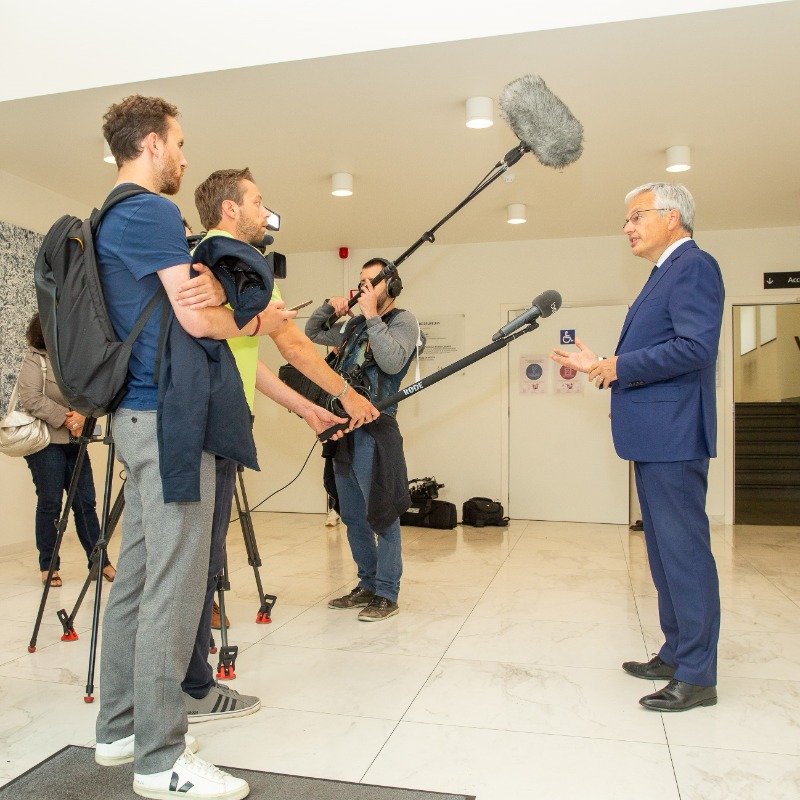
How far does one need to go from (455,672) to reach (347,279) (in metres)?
4.91

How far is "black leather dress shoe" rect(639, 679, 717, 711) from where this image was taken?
2.22 meters

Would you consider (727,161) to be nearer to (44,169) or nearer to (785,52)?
(785,52)

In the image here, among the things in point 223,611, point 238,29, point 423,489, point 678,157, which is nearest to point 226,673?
point 223,611

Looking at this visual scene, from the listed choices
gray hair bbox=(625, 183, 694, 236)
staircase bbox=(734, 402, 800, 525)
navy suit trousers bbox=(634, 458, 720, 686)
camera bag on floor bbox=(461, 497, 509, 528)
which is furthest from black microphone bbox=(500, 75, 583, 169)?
staircase bbox=(734, 402, 800, 525)

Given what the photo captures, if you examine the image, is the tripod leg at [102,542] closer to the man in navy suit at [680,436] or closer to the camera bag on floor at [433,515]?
the man in navy suit at [680,436]

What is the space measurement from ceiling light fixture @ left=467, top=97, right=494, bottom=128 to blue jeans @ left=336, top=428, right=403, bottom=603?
5.43ft

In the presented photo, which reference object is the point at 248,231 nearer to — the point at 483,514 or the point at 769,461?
the point at 483,514

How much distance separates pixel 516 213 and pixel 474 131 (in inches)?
60.6

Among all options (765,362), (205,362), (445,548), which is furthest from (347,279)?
(765,362)

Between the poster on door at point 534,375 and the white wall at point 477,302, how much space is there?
8.2 inches

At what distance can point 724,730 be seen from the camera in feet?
6.90

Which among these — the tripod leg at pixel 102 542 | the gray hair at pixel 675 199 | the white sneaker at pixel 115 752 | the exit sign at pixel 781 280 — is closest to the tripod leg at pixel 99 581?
the tripod leg at pixel 102 542

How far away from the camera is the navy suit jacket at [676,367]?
2215mm

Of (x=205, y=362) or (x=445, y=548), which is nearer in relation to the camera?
(x=205, y=362)
